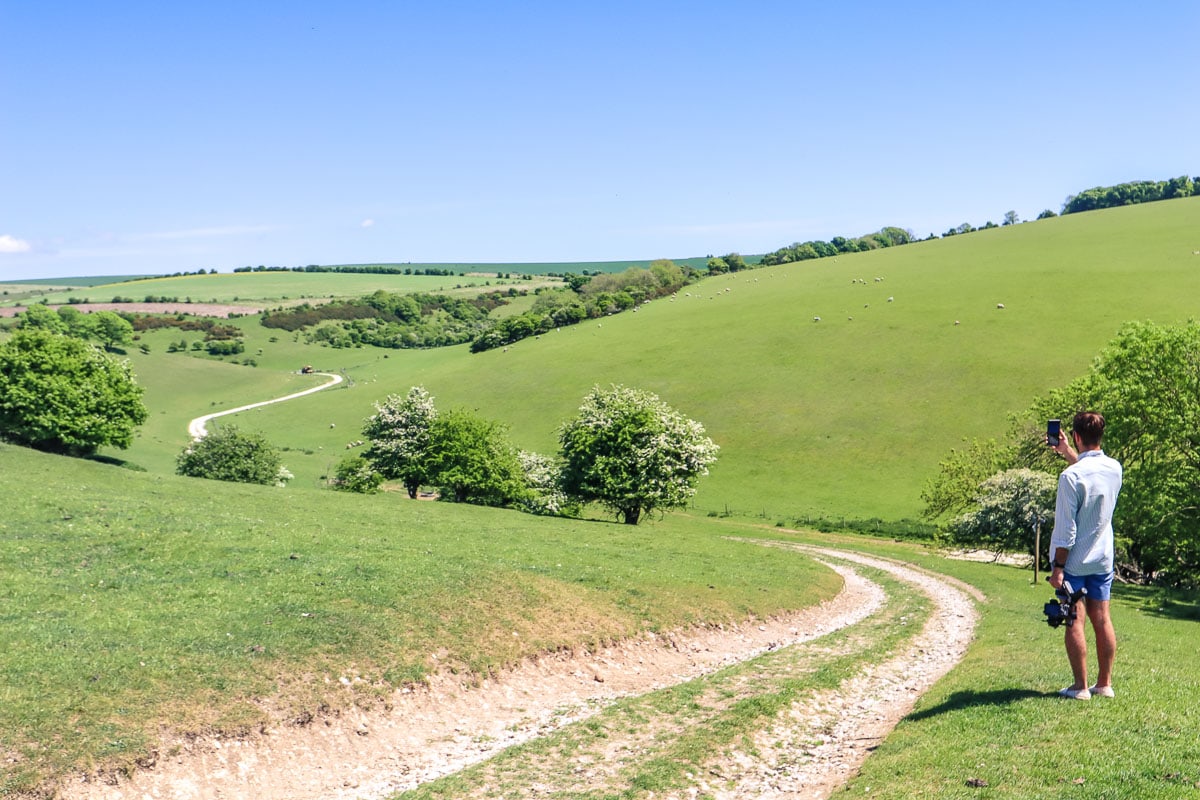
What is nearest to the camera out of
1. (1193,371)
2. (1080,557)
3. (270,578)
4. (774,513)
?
(1080,557)

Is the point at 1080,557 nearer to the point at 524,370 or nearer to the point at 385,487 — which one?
the point at 385,487

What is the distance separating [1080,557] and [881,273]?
14698 centimetres

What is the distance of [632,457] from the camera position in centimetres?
6088

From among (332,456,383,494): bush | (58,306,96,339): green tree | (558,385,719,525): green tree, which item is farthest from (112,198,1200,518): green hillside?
(58,306,96,339): green tree

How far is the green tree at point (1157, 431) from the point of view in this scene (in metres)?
37.3

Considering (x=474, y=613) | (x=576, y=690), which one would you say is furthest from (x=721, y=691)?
(x=474, y=613)

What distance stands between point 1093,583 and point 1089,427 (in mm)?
2204

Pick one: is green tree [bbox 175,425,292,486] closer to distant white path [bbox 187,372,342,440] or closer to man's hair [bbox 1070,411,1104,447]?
distant white path [bbox 187,372,342,440]

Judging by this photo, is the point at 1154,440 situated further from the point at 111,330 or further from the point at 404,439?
the point at 111,330

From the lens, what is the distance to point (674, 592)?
2800 cm

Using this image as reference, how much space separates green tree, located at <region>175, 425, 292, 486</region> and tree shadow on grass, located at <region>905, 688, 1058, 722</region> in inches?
2500

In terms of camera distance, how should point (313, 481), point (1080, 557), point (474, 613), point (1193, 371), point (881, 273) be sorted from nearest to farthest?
point (1080, 557) → point (474, 613) → point (1193, 371) → point (313, 481) → point (881, 273)

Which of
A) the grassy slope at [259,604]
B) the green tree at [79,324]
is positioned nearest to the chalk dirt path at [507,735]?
the grassy slope at [259,604]

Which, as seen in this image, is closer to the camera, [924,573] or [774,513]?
[924,573]
